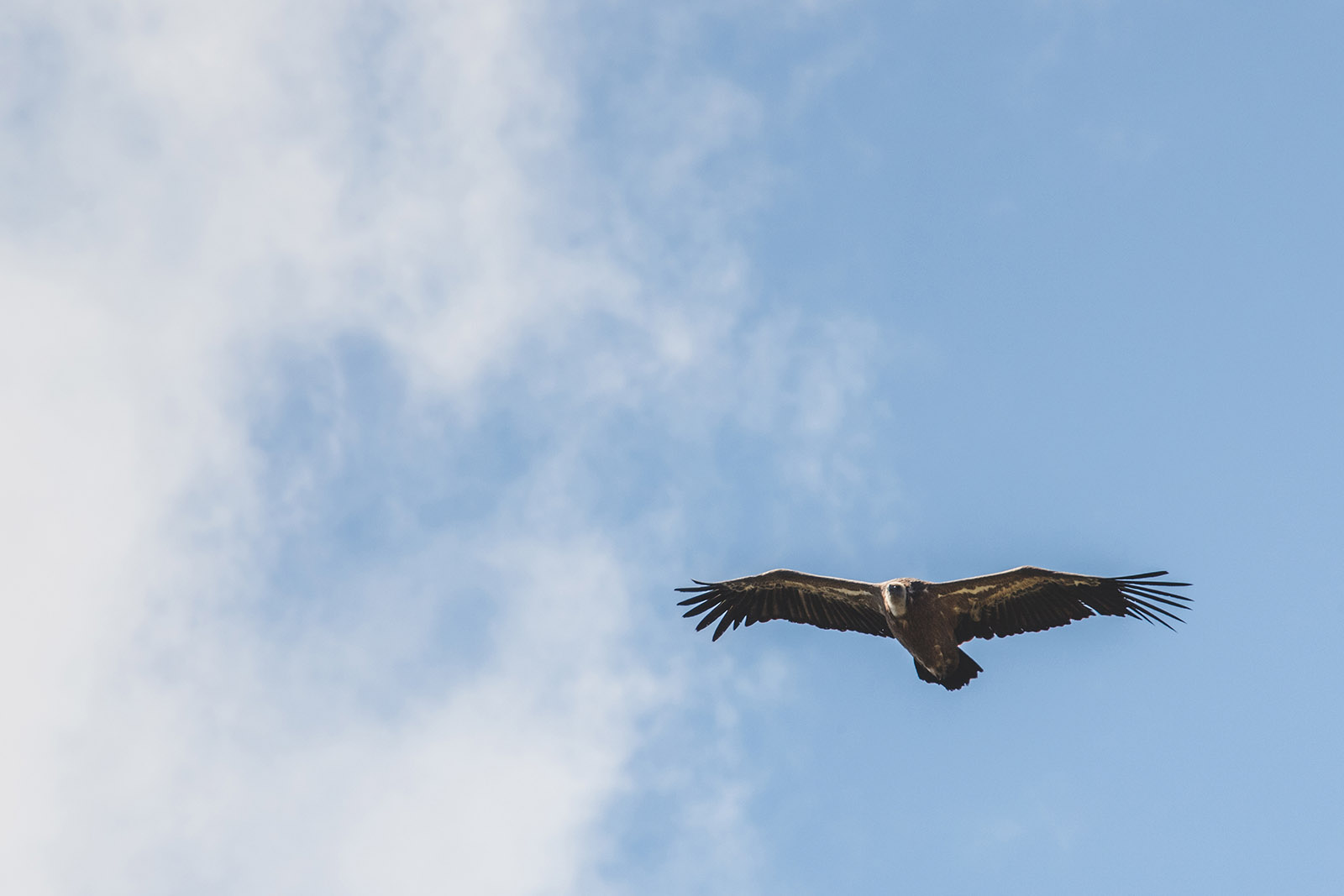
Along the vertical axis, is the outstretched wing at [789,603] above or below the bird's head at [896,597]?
above

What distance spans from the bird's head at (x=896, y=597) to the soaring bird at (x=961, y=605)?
1cm

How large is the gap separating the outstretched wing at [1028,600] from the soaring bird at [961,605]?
0.04 ft

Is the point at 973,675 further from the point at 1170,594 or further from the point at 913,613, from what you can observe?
the point at 1170,594

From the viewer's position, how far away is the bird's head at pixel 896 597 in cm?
2042

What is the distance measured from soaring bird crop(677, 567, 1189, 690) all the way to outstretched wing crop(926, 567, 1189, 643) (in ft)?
0.04

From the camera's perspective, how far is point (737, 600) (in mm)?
22172

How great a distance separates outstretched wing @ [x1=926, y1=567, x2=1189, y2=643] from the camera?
2022cm

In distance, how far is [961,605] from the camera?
20844 mm

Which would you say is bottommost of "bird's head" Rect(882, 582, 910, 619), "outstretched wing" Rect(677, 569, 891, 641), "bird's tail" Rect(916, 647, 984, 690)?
"bird's tail" Rect(916, 647, 984, 690)

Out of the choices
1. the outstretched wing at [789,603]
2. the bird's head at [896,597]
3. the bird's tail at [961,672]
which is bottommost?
the bird's tail at [961,672]

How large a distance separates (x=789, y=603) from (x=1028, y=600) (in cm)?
405

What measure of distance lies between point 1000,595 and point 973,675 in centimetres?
139

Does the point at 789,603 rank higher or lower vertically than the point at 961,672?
higher

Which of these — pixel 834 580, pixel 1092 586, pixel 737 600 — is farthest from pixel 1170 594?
pixel 737 600
